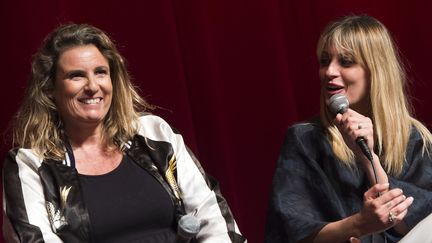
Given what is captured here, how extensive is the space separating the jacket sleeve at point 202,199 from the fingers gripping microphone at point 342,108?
0.40 metres

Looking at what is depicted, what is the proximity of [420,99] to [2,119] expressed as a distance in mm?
1376

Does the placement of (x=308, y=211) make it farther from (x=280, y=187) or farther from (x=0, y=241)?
(x=0, y=241)

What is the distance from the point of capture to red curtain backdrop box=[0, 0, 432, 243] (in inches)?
103

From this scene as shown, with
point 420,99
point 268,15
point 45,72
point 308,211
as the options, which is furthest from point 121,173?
point 420,99

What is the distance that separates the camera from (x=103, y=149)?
230 cm

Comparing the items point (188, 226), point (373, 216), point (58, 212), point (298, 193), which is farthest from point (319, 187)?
point (58, 212)

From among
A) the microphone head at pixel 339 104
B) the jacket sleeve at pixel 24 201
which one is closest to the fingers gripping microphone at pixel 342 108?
the microphone head at pixel 339 104

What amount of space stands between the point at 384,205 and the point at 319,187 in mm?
294

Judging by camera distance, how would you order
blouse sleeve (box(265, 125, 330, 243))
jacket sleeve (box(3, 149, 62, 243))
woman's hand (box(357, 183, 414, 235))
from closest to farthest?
woman's hand (box(357, 183, 414, 235))
jacket sleeve (box(3, 149, 62, 243))
blouse sleeve (box(265, 125, 330, 243))

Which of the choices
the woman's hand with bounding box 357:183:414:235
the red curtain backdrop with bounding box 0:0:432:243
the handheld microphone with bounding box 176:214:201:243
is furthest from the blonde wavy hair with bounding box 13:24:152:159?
the woman's hand with bounding box 357:183:414:235

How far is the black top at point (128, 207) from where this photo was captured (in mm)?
2160

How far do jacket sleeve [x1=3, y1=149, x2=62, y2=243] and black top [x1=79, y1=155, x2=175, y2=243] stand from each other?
0.36 feet

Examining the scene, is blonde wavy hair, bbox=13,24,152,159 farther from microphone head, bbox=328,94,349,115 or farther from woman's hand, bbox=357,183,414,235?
woman's hand, bbox=357,183,414,235

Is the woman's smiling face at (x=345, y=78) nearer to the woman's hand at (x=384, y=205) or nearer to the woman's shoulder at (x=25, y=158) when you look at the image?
the woman's hand at (x=384, y=205)
